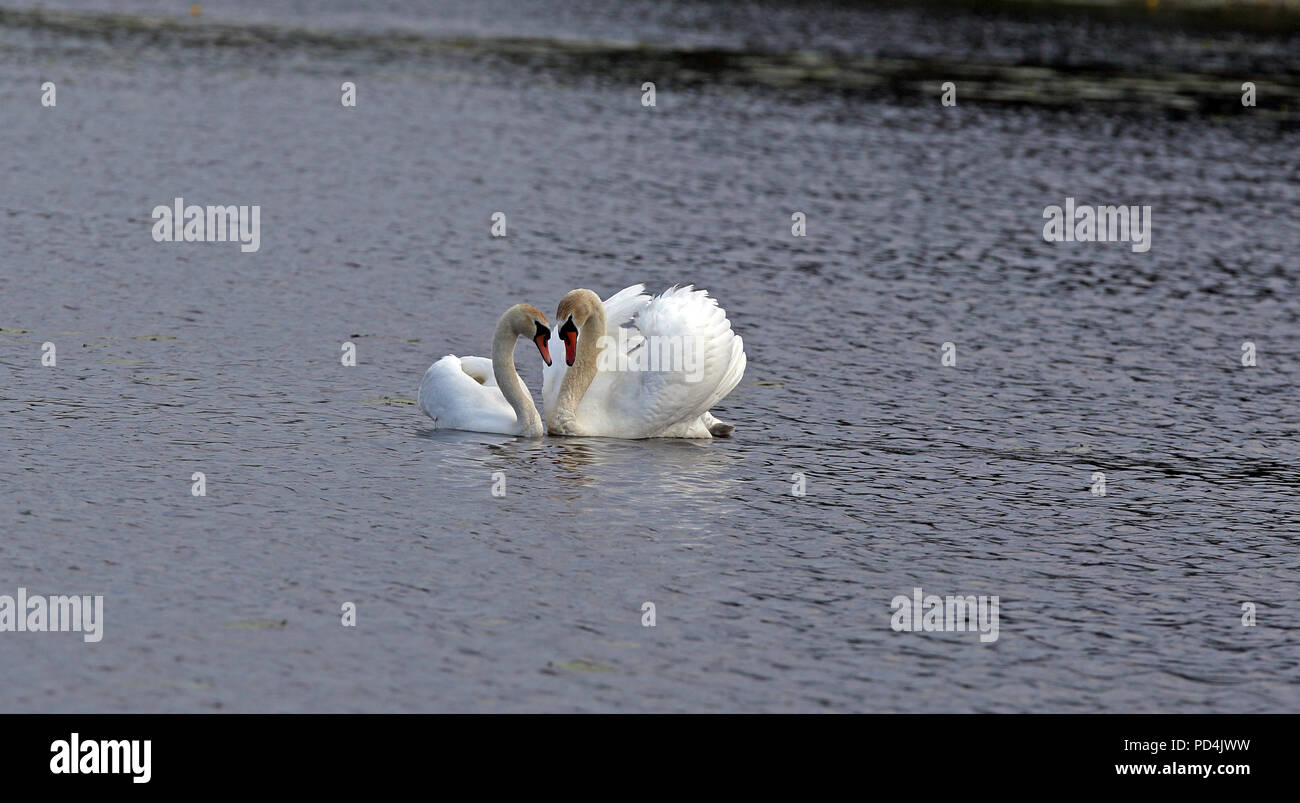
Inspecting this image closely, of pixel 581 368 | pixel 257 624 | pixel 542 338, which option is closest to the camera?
pixel 257 624

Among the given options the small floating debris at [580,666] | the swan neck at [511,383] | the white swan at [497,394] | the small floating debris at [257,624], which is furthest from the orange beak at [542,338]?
the small floating debris at [580,666]

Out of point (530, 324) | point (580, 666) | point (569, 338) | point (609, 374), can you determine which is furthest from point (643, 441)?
point (580, 666)

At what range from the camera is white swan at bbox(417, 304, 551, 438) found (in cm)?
1716

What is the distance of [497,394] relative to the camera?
58.5ft

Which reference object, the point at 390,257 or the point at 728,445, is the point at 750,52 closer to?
the point at 390,257

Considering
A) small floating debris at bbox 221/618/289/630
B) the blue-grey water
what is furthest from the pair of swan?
small floating debris at bbox 221/618/289/630

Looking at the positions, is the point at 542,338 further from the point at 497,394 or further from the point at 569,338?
the point at 497,394

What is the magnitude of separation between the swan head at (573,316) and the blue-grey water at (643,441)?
0.87m

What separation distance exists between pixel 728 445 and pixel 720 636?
5.32 m

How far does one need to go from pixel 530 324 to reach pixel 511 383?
22.1 inches

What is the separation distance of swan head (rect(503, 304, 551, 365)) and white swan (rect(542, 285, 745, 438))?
0.71 feet

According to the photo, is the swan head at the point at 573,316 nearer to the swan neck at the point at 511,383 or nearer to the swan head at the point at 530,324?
the swan head at the point at 530,324

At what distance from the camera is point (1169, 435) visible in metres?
18.5
